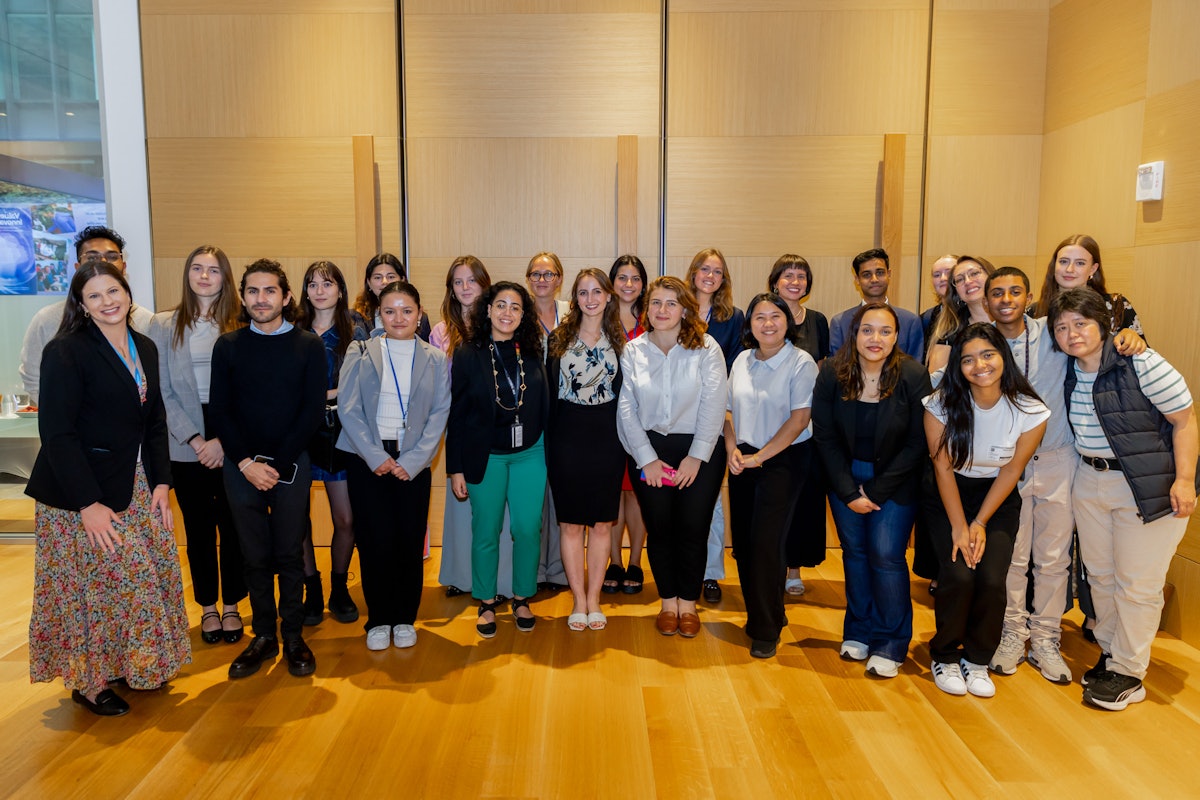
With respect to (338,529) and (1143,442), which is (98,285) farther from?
(1143,442)

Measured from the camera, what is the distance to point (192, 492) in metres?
3.38

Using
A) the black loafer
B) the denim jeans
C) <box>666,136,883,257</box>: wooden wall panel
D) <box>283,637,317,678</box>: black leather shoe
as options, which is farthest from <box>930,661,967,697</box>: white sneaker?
the black loafer

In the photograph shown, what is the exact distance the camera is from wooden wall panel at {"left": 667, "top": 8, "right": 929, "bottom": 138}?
4.94 metres

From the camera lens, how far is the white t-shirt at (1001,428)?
2.95 metres

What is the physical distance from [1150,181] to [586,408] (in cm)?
308

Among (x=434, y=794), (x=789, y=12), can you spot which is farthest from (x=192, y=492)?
(x=789, y=12)

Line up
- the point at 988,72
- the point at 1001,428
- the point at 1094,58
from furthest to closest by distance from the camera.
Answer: the point at 988,72 → the point at 1094,58 → the point at 1001,428

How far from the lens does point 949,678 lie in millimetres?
3035

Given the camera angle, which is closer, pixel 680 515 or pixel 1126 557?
pixel 1126 557

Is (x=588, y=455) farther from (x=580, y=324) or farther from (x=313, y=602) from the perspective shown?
(x=313, y=602)

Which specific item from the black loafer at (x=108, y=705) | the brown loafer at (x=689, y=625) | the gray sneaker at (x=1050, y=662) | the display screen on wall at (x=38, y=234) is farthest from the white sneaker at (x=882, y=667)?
the display screen on wall at (x=38, y=234)

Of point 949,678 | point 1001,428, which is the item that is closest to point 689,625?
point 949,678

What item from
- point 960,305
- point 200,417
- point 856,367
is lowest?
point 200,417

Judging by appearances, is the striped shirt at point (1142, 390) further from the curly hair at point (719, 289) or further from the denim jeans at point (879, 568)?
the curly hair at point (719, 289)
